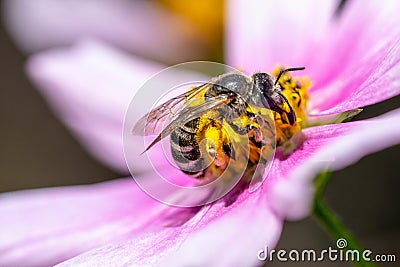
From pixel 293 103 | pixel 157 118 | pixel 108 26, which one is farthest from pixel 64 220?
pixel 108 26

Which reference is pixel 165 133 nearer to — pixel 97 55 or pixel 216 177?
pixel 216 177

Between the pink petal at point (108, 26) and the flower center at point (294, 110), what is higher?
the flower center at point (294, 110)

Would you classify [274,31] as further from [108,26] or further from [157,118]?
[108,26]

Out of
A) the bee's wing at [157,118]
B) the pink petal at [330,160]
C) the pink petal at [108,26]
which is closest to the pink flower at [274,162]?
the pink petal at [330,160]

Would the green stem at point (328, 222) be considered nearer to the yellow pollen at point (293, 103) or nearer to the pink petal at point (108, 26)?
the yellow pollen at point (293, 103)

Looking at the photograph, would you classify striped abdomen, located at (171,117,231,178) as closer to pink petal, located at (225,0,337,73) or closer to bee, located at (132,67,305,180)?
bee, located at (132,67,305,180)

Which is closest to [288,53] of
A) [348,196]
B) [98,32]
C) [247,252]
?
[247,252]

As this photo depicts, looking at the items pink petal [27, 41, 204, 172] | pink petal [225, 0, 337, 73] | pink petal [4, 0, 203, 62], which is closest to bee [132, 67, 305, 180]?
pink petal [225, 0, 337, 73]

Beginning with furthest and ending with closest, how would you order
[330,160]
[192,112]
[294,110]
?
[294,110] → [192,112] → [330,160]
